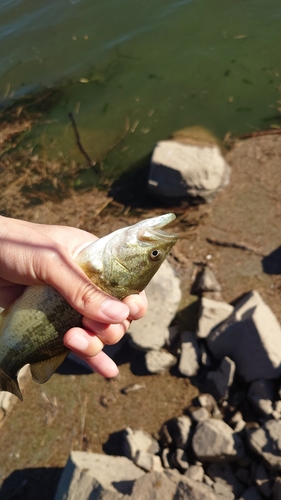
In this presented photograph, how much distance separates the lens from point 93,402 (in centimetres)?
557

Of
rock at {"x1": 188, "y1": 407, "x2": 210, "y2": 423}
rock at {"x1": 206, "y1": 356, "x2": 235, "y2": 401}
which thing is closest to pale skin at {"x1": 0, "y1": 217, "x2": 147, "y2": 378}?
rock at {"x1": 188, "y1": 407, "x2": 210, "y2": 423}

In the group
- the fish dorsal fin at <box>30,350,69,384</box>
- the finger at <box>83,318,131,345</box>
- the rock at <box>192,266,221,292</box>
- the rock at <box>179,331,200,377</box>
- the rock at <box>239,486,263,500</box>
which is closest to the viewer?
the finger at <box>83,318,131,345</box>

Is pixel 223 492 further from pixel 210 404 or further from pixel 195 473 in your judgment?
pixel 210 404

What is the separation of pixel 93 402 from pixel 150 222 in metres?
3.04

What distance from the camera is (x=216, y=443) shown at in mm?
4680

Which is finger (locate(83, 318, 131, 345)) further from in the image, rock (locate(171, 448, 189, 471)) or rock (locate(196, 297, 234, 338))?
rock (locate(196, 297, 234, 338))

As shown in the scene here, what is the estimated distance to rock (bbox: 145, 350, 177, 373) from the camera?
5.62 meters

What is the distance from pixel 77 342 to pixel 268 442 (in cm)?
241

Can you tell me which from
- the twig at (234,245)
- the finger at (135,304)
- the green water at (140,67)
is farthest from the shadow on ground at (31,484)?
the green water at (140,67)

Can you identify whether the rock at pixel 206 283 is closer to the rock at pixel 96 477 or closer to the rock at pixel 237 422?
the rock at pixel 237 422

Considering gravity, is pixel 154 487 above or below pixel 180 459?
above

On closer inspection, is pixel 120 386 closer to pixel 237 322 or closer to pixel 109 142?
pixel 237 322

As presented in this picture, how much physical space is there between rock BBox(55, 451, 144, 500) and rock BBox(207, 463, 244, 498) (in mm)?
714

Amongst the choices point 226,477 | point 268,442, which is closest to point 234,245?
point 268,442
